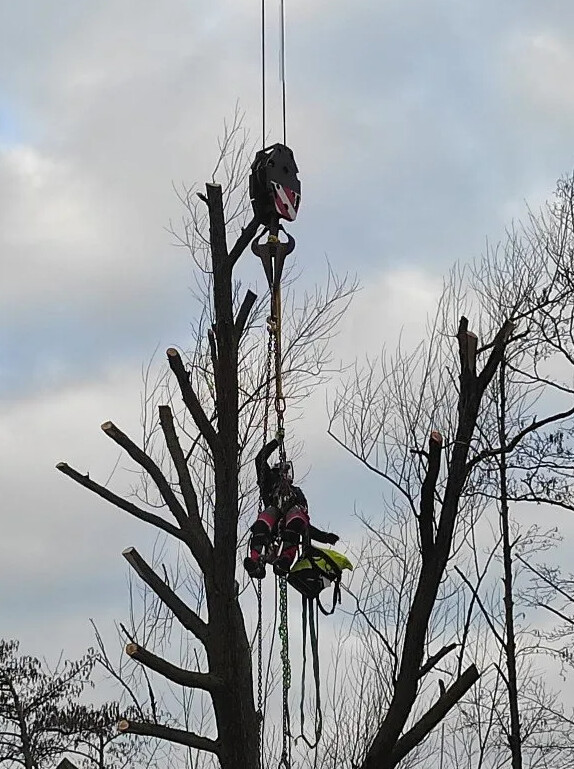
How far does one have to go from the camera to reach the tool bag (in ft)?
17.9

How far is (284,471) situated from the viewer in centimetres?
559

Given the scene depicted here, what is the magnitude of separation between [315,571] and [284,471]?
457 mm

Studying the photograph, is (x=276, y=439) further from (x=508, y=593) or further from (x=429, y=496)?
(x=508, y=593)

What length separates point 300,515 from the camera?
18.0 ft

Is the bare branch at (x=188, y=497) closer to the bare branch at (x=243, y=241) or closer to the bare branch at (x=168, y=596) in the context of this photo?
the bare branch at (x=168, y=596)

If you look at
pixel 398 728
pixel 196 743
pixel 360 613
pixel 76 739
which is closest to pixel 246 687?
pixel 196 743

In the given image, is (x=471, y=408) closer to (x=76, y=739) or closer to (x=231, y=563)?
(x=231, y=563)

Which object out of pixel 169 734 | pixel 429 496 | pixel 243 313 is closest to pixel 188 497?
pixel 243 313

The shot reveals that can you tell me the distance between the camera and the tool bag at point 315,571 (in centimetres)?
547

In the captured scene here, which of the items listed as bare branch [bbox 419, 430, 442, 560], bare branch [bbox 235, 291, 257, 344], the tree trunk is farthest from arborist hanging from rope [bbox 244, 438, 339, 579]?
the tree trunk

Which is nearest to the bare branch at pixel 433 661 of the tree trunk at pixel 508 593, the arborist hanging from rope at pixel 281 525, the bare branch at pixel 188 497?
the arborist hanging from rope at pixel 281 525

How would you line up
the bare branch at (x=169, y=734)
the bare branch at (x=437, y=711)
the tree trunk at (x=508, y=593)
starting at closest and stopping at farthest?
1. the bare branch at (x=437, y=711)
2. the bare branch at (x=169, y=734)
3. the tree trunk at (x=508, y=593)

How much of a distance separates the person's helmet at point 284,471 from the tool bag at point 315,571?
33cm

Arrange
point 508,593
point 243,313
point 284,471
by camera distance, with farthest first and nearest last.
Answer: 1. point 508,593
2. point 243,313
3. point 284,471
